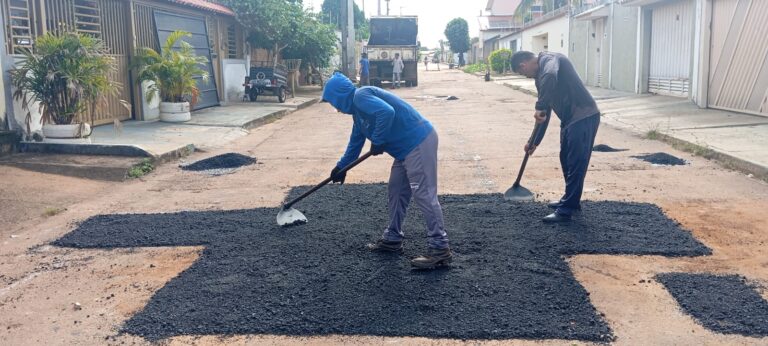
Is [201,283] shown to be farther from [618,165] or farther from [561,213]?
[618,165]

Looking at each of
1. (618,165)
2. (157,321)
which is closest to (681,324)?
(157,321)

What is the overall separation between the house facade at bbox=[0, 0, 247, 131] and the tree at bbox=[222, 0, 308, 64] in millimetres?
445

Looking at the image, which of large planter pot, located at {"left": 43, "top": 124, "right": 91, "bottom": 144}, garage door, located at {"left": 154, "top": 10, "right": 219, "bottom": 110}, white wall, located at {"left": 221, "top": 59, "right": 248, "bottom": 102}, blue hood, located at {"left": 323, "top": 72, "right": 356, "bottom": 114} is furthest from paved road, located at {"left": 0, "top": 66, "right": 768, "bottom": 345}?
white wall, located at {"left": 221, "top": 59, "right": 248, "bottom": 102}

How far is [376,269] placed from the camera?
5.08m

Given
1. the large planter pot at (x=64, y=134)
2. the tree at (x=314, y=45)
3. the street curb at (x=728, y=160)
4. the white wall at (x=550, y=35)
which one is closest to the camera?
the street curb at (x=728, y=160)

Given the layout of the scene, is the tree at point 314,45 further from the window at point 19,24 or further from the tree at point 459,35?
the tree at point 459,35

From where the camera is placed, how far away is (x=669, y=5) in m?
19.4

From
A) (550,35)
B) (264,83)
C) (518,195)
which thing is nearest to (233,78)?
(264,83)

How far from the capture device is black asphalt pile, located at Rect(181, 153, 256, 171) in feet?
33.4

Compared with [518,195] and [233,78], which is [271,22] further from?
[518,195]

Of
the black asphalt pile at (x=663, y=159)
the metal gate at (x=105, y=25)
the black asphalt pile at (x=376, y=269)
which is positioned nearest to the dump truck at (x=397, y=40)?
the metal gate at (x=105, y=25)

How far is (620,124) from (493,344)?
11.7 metres

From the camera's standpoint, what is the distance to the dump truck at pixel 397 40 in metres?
31.6

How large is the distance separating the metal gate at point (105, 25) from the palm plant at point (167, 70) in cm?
38
